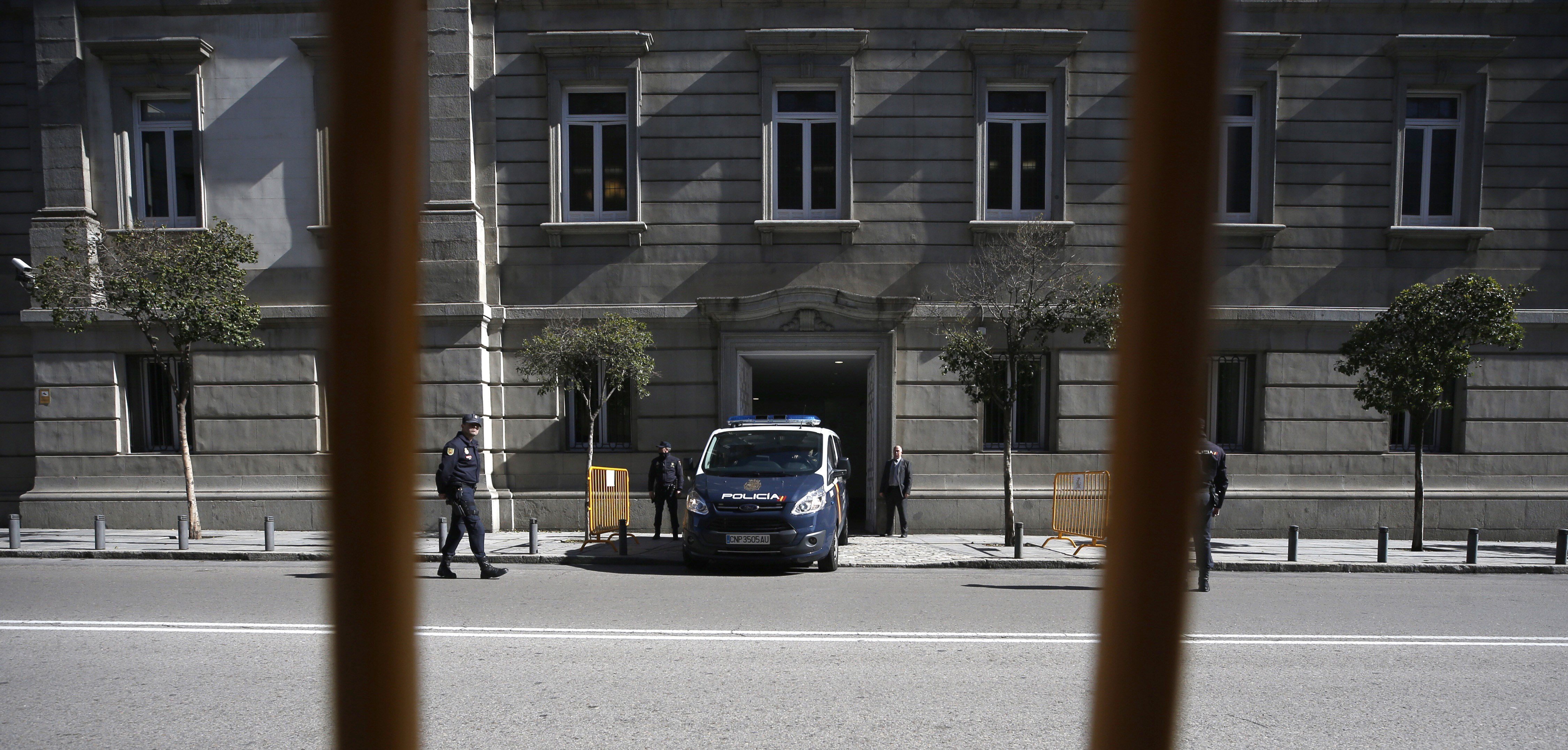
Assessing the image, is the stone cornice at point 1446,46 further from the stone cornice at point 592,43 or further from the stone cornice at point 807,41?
the stone cornice at point 592,43

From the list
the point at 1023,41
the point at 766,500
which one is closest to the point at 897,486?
the point at 766,500

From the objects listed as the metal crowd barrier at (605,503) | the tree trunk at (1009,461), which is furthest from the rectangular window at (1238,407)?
the metal crowd barrier at (605,503)

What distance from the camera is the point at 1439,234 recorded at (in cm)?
1576

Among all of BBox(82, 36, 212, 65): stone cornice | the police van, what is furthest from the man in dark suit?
BBox(82, 36, 212, 65): stone cornice

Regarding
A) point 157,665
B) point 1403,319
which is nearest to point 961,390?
point 1403,319

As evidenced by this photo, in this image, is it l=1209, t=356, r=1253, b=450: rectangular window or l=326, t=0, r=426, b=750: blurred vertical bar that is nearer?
l=326, t=0, r=426, b=750: blurred vertical bar

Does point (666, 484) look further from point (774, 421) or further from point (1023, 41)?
point (1023, 41)

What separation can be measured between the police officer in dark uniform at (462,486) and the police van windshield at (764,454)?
3.33 m

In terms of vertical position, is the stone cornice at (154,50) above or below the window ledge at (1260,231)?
above

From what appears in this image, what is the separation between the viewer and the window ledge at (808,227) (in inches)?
619

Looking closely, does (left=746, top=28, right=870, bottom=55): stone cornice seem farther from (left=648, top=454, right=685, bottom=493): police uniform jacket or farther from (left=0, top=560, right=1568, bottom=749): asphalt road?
(left=0, top=560, right=1568, bottom=749): asphalt road

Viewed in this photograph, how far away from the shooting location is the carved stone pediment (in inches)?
606

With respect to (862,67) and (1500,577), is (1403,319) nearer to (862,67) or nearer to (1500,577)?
(1500,577)

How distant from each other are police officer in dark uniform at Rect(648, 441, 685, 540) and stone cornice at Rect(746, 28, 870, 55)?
7.99 m
